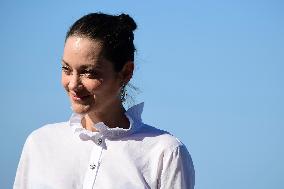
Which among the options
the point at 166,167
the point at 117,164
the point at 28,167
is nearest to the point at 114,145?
the point at 117,164

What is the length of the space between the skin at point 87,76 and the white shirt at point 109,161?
0.70 feet

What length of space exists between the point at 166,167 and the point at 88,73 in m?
0.77

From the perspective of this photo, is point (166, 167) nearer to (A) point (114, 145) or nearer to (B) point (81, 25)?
(A) point (114, 145)

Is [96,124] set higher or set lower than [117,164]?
higher

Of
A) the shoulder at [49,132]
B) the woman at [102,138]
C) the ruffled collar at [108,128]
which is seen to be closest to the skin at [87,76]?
the woman at [102,138]

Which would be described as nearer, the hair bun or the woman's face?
the woman's face

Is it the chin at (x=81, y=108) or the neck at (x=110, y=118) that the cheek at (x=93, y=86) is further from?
the neck at (x=110, y=118)

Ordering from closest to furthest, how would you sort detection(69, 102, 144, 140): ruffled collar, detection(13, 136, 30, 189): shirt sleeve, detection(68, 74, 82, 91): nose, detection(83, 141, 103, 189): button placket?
1. detection(68, 74, 82, 91): nose
2. detection(83, 141, 103, 189): button placket
3. detection(69, 102, 144, 140): ruffled collar
4. detection(13, 136, 30, 189): shirt sleeve

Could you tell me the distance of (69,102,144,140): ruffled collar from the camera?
12.2 ft

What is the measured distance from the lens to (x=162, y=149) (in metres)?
3.64

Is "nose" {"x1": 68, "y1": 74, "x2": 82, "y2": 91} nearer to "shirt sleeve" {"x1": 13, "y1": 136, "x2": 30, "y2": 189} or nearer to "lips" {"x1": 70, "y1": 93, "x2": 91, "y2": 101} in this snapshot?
"lips" {"x1": 70, "y1": 93, "x2": 91, "y2": 101}

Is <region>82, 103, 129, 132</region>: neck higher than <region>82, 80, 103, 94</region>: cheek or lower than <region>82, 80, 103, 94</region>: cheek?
lower

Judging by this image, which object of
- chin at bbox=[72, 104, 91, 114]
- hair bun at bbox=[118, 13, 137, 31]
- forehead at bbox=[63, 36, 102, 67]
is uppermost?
hair bun at bbox=[118, 13, 137, 31]

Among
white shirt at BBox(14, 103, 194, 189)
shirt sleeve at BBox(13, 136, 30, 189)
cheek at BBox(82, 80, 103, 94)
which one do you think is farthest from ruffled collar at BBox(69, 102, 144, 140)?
shirt sleeve at BBox(13, 136, 30, 189)
